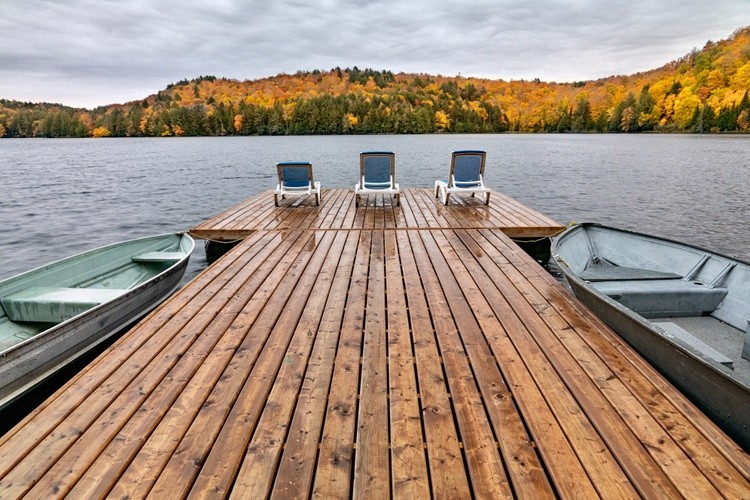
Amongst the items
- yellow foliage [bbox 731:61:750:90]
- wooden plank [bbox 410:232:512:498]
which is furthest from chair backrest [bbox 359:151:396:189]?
yellow foliage [bbox 731:61:750:90]

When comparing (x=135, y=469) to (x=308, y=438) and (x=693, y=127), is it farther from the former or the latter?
(x=693, y=127)

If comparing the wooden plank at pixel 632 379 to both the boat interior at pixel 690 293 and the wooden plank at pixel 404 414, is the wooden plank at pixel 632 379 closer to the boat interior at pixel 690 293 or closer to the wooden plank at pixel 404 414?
the boat interior at pixel 690 293

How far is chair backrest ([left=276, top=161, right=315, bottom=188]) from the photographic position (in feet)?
25.3

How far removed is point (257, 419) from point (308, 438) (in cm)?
33

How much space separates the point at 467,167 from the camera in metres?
7.75

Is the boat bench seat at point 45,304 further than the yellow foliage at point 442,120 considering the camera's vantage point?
No

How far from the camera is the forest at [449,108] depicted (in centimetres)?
5944

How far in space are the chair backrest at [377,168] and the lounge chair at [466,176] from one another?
120 centimetres

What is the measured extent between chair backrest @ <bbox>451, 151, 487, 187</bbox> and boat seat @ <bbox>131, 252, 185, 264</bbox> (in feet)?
17.1

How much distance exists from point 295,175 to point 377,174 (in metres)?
1.72

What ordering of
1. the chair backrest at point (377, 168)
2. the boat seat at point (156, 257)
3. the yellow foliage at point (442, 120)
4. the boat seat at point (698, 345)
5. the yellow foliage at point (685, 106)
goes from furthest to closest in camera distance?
the yellow foliage at point (442, 120) → the yellow foliage at point (685, 106) → the chair backrest at point (377, 168) → the boat seat at point (156, 257) → the boat seat at point (698, 345)

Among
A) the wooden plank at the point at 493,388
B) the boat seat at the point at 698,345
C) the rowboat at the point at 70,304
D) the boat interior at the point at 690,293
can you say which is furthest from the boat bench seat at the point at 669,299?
the rowboat at the point at 70,304

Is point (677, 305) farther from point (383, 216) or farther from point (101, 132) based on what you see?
point (101, 132)

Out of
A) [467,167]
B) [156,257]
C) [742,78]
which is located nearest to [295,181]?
[156,257]
